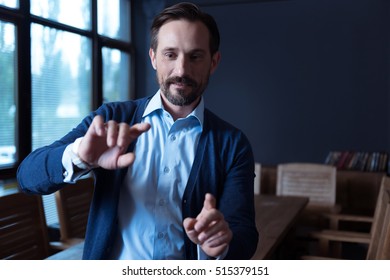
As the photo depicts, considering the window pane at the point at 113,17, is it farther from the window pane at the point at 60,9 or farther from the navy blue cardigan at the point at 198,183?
the navy blue cardigan at the point at 198,183

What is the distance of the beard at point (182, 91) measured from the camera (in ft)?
2.60

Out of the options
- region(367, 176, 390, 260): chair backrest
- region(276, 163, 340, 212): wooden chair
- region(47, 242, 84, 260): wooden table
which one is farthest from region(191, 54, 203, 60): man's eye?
region(276, 163, 340, 212): wooden chair

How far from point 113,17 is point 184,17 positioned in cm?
229

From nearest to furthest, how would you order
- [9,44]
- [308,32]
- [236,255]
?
[236,255] → [9,44] → [308,32]

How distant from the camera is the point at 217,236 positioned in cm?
69

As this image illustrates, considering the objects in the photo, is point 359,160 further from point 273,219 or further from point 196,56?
point 196,56

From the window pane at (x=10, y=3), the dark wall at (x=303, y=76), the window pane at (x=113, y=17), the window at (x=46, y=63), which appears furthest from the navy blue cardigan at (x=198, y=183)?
the dark wall at (x=303, y=76)

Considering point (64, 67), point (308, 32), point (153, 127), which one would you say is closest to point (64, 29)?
point (64, 67)

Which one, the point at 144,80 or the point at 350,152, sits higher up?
the point at 144,80

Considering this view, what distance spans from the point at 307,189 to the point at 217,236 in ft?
8.29

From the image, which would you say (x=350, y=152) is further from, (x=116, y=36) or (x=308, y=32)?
(x=116, y=36)

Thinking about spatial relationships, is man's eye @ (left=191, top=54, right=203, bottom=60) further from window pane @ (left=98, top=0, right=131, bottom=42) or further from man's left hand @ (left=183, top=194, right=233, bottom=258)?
window pane @ (left=98, top=0, right=131, bottom=42)

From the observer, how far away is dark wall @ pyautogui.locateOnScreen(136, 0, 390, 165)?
3.21m

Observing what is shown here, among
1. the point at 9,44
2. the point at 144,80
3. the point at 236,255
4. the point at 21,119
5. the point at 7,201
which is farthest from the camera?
the point at 144,80
